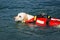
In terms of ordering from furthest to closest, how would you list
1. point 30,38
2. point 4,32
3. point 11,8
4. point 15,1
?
point 15,1 → point 11,8 → point 4,32 → point 30,38

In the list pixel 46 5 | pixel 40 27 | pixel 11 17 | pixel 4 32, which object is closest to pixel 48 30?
pixel 40 27

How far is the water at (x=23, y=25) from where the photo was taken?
1773 centimetres

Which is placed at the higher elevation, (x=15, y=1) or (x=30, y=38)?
(x=15, y=1)

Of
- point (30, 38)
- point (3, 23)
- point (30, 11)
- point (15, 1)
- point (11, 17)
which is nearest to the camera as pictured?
point (30, 38)

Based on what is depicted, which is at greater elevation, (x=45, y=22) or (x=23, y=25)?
(x=45, y=22)

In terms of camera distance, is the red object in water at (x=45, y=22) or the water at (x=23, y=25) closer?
the water at (x=23, y=25)

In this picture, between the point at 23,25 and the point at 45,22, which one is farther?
the point at 23,25

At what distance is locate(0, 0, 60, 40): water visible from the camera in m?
17.7

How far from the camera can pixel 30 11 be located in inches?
946

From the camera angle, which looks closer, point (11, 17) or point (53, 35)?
point (53, 35)

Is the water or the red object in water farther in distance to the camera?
the red object in water

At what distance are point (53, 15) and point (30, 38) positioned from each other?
5341mm

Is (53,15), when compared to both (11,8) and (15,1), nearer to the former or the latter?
(11,8)

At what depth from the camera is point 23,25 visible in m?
19.1
